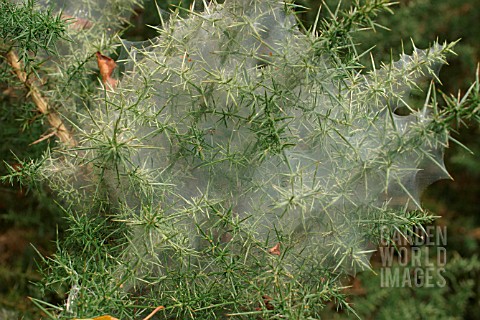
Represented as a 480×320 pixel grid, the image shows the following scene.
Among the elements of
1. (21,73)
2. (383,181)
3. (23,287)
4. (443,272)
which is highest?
(21,73)

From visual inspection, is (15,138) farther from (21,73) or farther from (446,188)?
(446,188)

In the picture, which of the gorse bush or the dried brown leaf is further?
the dried brown leaf

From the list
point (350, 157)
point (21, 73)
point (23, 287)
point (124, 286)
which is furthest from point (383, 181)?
point (23, 287)

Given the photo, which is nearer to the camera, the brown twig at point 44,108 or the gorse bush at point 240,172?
the gorse bush at point 240,172

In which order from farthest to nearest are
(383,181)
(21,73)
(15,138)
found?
(15,138)
(21,73)
(383,181)
